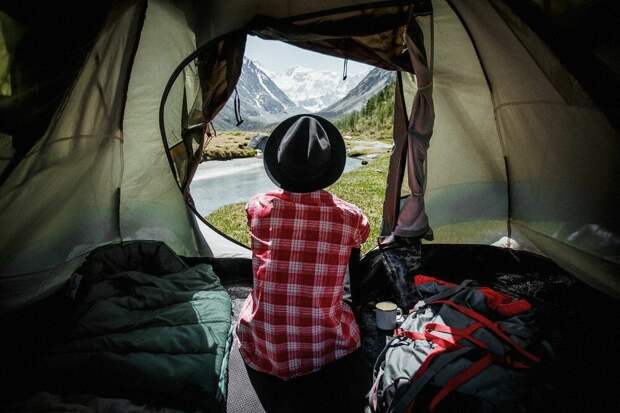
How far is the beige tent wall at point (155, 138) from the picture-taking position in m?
2.95

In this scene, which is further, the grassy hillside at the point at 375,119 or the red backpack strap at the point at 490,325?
the grassy hillside at the point at 375,119

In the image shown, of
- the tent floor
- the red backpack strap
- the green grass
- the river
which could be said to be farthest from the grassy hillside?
the red backpack strap

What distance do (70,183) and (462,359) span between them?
8.89ft

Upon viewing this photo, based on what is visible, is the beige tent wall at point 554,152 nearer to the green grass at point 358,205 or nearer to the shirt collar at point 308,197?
the shirt collar at point 308,197

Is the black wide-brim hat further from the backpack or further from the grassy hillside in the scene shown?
the grassy hillside

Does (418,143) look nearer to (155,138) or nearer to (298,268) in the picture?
(298,268)

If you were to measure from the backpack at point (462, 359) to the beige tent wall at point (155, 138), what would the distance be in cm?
212

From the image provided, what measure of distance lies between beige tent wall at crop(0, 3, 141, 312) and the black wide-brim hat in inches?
52.8

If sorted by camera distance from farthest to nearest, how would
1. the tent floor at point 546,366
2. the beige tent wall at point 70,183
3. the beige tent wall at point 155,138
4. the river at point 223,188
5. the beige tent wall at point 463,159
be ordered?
1. the river at point 223,188
2. the beige tent wall at point 463,159
3. the beige tent wall at point 155,138
4. the beige tent wall at point 70,183
5. the tent floor at point 546,366

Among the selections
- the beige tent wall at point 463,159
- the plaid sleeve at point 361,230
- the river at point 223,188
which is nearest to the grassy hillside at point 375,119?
the river at point 223,188

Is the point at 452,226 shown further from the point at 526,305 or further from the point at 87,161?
the point at 87,161

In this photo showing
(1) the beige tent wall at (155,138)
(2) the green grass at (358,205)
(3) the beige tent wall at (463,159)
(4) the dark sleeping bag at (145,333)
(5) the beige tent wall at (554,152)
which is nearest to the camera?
(4) the dark sleeping bag at (145,333)

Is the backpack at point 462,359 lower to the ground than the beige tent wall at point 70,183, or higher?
lower

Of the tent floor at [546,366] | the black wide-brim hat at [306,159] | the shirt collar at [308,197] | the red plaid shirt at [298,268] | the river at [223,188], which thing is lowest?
the river at [223,188]
